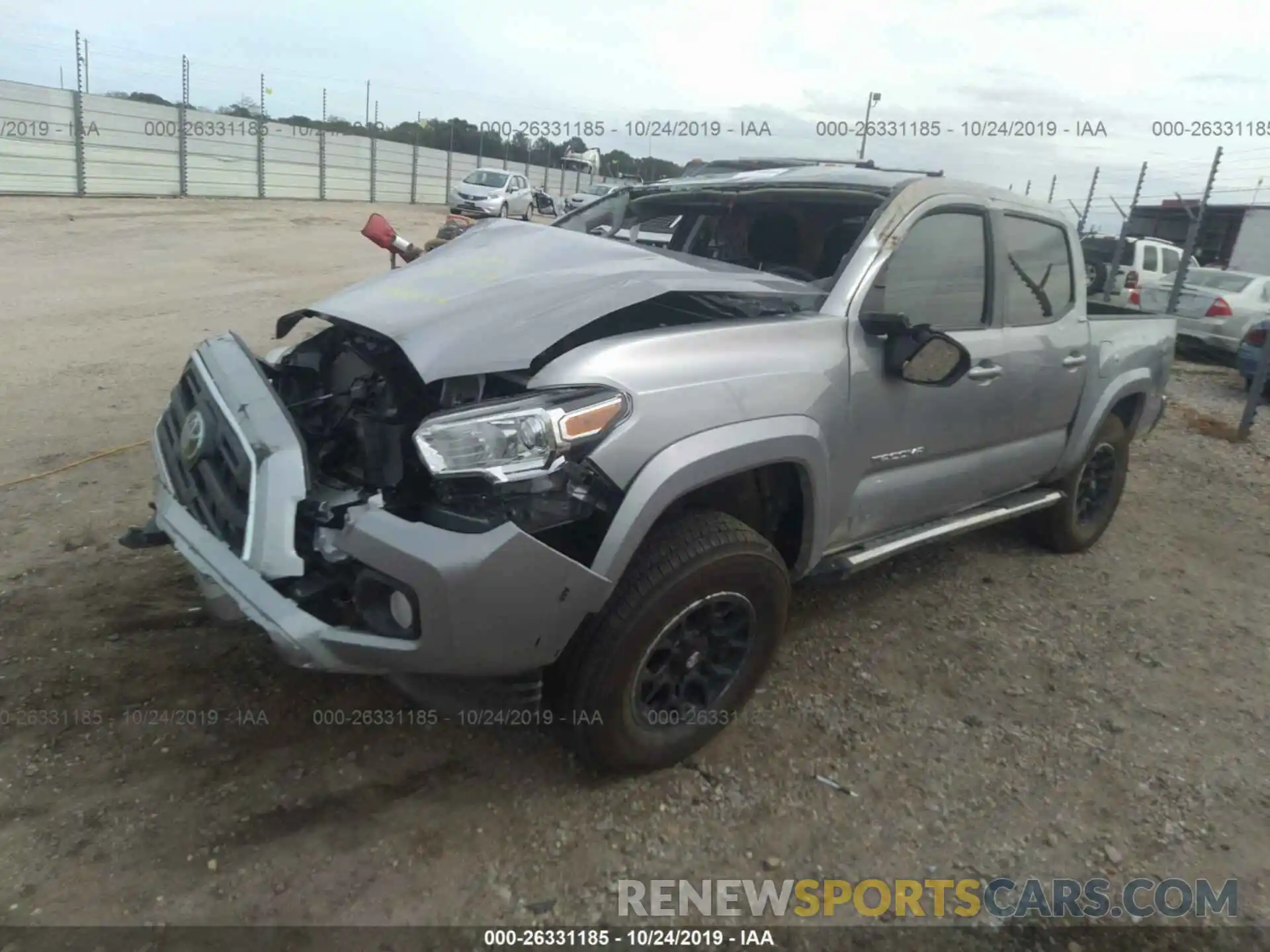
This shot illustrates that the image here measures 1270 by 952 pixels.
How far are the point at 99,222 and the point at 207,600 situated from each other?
17348 mm

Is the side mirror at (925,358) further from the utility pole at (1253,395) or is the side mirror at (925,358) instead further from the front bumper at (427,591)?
the utility pole at (1253,395)

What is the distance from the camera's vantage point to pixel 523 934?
2.23m

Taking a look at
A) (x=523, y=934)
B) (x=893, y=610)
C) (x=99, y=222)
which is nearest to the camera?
(x=523, y=934)

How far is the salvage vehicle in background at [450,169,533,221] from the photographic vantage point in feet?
84.3

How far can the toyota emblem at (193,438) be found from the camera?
2703mm

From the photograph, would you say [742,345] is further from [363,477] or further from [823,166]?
[823,166]

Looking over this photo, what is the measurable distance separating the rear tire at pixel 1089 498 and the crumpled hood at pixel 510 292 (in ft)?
7.91

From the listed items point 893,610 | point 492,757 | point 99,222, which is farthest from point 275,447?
point 99,222

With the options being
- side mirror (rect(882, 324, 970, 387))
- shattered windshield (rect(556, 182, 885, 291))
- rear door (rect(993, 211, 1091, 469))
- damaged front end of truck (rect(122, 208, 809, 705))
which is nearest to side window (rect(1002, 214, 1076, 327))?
rear door (rect(993, 211, 1091, 469))

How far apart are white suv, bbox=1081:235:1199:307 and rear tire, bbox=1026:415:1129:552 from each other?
914 cm

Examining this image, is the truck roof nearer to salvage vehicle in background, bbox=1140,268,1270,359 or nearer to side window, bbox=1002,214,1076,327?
side window, bbox=1002,214,1076,327

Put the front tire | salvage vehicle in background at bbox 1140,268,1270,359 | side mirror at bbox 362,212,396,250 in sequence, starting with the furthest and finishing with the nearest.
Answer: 1. salvage vehicle in background at bbox 1140,268,1270,359
2. side mirror at bbox 362,212,396,250
3. the front tire

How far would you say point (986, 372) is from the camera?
3.61 metres

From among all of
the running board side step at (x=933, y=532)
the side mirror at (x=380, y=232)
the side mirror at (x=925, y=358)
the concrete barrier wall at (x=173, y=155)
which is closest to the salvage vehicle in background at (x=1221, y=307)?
the running board side step at (x=933, y=532)
